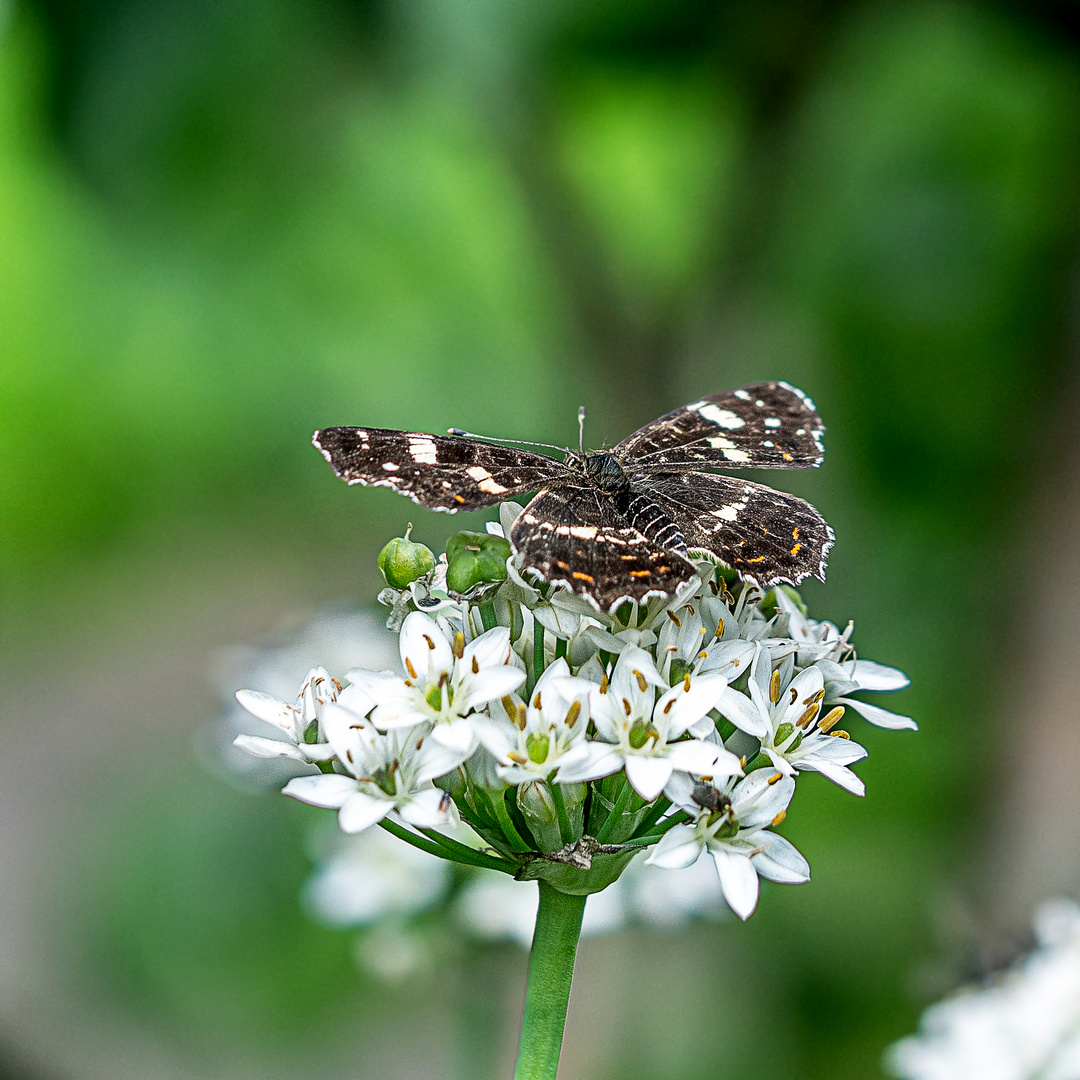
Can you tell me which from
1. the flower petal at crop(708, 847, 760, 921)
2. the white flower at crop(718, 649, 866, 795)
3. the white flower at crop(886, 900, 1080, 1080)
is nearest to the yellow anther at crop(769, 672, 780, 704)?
the white flower at crop(718, 649, 866, 795)

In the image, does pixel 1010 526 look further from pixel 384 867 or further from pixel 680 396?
pixel 384 867

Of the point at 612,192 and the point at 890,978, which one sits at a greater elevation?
the point at 612,192

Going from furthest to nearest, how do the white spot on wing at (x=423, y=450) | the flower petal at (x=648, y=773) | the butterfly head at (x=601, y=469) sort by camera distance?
the butterfly head at (x=601, y=469)
the white spot on wing at (x=423, y=450)
the flower petal at (x=648, y=773)

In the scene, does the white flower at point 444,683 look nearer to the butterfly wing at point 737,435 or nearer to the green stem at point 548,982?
the green stem at point 548,982

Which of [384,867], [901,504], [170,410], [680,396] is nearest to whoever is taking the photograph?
[384,867]

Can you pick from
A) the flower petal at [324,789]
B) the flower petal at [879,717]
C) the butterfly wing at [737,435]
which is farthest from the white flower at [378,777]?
the butterfly wing at [737,435]

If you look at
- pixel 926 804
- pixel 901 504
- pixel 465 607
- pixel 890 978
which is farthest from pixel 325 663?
pixel 901 504

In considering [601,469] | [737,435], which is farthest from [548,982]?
[737,435]

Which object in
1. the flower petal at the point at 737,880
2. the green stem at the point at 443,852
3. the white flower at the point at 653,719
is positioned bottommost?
the green stem at the point at 443,852
